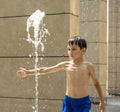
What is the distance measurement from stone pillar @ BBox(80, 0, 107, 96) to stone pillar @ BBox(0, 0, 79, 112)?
479cm

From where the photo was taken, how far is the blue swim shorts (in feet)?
16.0

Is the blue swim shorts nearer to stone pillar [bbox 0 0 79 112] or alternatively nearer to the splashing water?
stone pillar [bbox 0 0 79 112]

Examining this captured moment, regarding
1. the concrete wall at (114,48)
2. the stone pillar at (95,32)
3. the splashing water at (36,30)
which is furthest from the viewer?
the concrete wall at (114,48)

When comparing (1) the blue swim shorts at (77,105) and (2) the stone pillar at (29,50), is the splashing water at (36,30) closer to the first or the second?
(2) the stone pillar at (29,50)

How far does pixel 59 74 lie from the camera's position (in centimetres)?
697

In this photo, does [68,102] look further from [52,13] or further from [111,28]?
[111,28]

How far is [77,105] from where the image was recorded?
4.89 m

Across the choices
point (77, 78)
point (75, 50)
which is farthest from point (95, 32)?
point (75, 50)

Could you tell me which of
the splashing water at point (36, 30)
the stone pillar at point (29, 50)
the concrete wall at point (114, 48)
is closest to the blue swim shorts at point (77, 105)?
the stone pillar at point (29, 50)

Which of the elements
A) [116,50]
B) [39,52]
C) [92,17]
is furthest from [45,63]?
[116,50]

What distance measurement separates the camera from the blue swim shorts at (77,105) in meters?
4.87

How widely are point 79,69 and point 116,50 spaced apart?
10550mm

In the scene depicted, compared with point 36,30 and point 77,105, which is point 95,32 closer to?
point 36,30

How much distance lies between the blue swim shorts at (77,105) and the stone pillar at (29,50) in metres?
1.97
